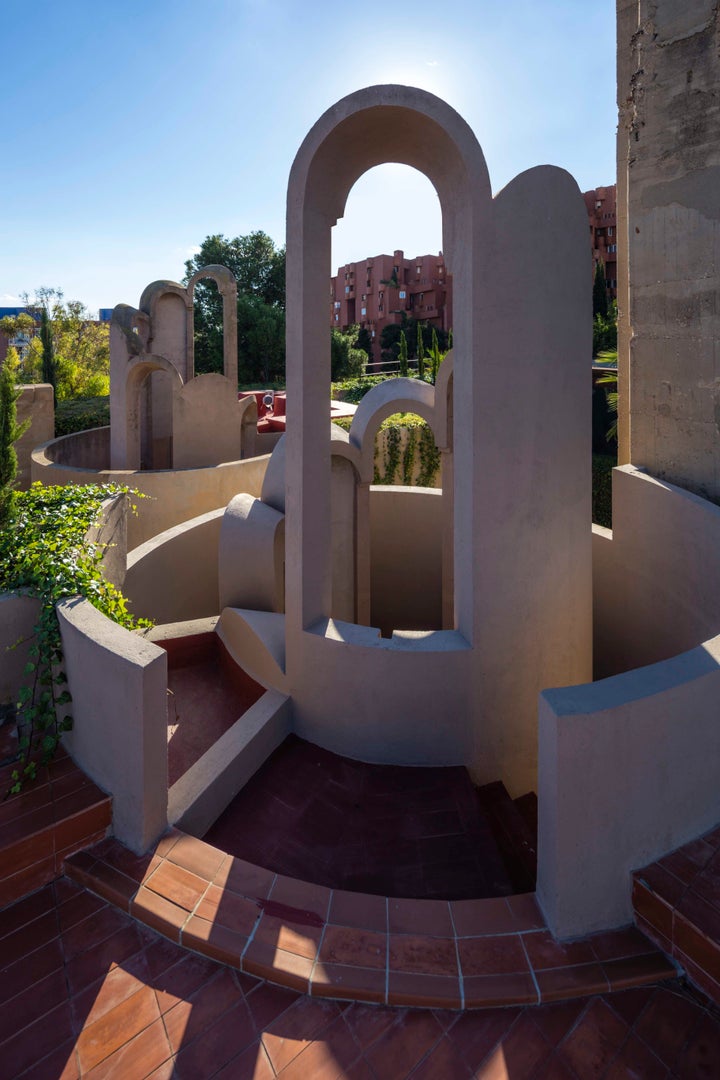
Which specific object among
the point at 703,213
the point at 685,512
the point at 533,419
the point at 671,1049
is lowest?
the point at 671,1049

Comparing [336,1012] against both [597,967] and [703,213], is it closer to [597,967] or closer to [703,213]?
[597,967]

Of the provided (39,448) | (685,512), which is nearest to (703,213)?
(685,512)

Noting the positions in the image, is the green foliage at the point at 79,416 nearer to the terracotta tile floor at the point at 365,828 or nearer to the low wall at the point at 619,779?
the terracotta tile floor at the point at 365,828

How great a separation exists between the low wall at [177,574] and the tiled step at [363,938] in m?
4.41

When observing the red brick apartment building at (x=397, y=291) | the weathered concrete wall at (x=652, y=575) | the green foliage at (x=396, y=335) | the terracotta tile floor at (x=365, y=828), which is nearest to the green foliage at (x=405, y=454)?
the weathered concrete wall at (x=652, y=575)

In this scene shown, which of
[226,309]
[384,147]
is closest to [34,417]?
[226,309]

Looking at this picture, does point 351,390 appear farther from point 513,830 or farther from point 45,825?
point 45,825

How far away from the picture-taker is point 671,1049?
254 centimetres

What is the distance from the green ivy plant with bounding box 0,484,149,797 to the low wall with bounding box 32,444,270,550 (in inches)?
242

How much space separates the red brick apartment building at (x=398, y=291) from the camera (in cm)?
5362

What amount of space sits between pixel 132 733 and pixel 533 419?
3.67 metres

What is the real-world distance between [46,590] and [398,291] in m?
54.9

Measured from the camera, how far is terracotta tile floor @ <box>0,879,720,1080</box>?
2.48 meters

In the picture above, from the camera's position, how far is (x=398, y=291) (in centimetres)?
5431
